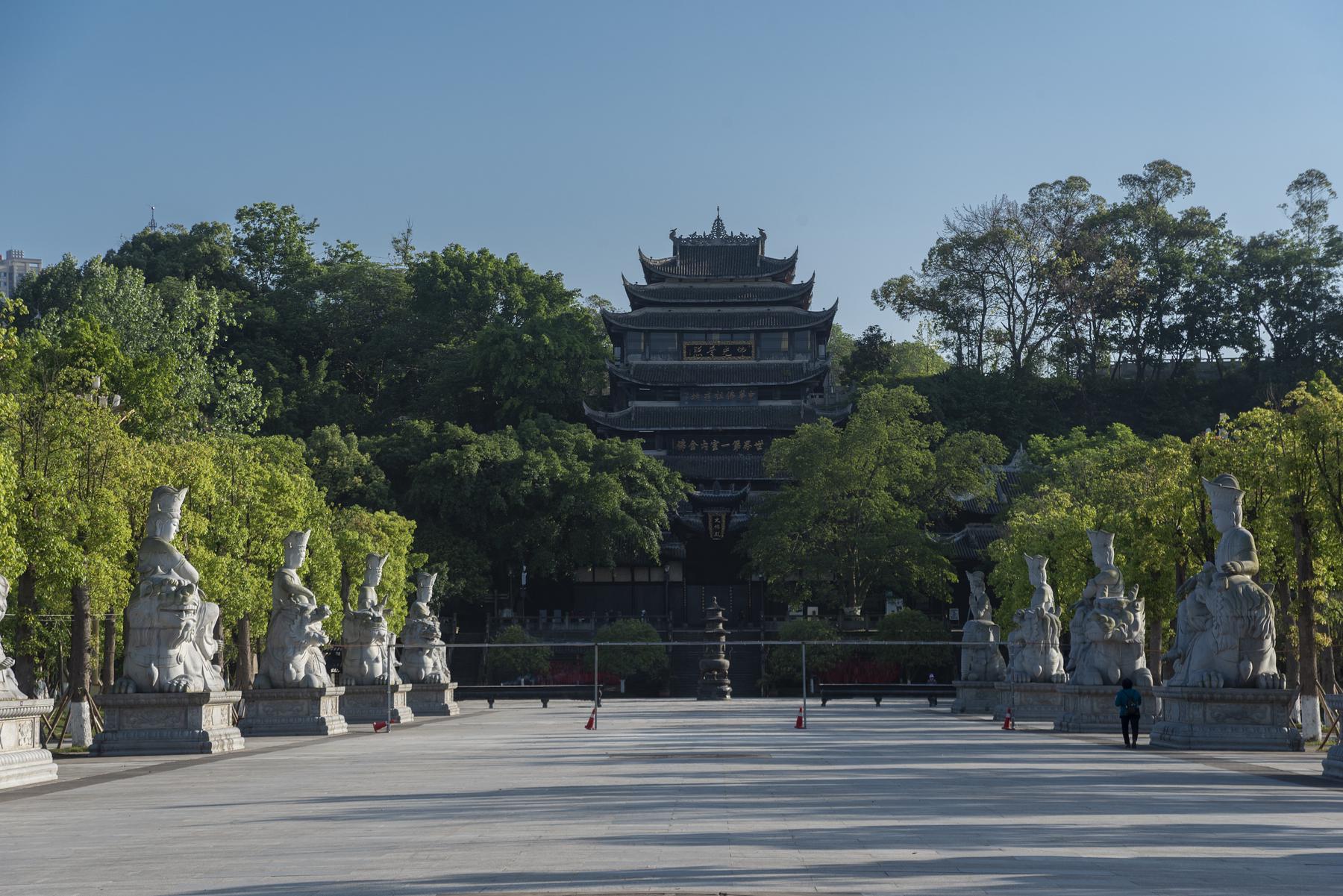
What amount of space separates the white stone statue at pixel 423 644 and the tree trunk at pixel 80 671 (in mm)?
11341

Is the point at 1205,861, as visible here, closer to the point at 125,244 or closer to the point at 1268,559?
the point at 1268,559

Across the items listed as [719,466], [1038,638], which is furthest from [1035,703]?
[719,466]

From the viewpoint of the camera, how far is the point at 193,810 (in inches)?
602

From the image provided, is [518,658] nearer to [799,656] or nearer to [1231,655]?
[799,656]

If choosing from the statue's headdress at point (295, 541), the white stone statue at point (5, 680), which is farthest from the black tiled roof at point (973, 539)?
the white stone statue at point (5, 680)

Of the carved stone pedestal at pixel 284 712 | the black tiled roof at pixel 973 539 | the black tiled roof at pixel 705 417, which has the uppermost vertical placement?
the black tiled roof at pixel 705 417

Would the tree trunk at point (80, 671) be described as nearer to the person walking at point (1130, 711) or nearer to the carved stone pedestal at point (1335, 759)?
the person walking at point (1130, 711)

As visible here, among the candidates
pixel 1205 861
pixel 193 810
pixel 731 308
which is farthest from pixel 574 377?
pixel 1205 861

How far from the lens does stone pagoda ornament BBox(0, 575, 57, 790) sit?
17.7m

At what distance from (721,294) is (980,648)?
137ft

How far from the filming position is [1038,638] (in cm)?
3469

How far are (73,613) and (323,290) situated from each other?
194ft

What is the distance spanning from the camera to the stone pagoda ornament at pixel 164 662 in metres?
22.8

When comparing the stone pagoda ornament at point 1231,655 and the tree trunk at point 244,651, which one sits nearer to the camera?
the stone pagoda ornament at point 1231,655
